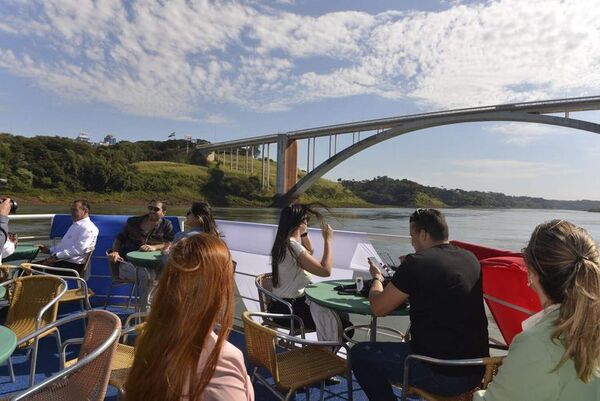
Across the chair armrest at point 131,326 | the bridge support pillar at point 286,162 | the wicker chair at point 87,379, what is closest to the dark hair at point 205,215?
the chair armrest at point 131,326

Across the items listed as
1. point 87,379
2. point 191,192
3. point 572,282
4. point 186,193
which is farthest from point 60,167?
point 572,282

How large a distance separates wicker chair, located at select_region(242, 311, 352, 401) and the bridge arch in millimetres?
21852

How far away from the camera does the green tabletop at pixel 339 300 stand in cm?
187

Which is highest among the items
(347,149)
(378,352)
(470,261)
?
(347,149)

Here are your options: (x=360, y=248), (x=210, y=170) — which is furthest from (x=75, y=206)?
(x=210, y=170)

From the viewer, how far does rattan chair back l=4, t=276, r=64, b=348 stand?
6.66 ft

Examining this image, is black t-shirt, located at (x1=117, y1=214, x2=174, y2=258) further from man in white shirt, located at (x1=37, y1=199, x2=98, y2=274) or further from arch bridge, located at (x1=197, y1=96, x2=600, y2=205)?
arch bridge, located at (x1=197, y1=96, x2=600, y2=205)

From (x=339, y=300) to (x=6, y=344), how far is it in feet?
4.25

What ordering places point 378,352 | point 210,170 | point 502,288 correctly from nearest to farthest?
1. point 378,352
2. point 502,288
3. point 210,170

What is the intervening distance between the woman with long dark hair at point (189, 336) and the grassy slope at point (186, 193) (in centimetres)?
3870

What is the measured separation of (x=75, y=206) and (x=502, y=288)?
10.2ft

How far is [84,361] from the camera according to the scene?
3.56 ft

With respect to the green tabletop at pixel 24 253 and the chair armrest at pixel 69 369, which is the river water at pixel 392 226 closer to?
the chair armrest at pixel 69 369

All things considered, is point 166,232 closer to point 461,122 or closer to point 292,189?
point 461,122
